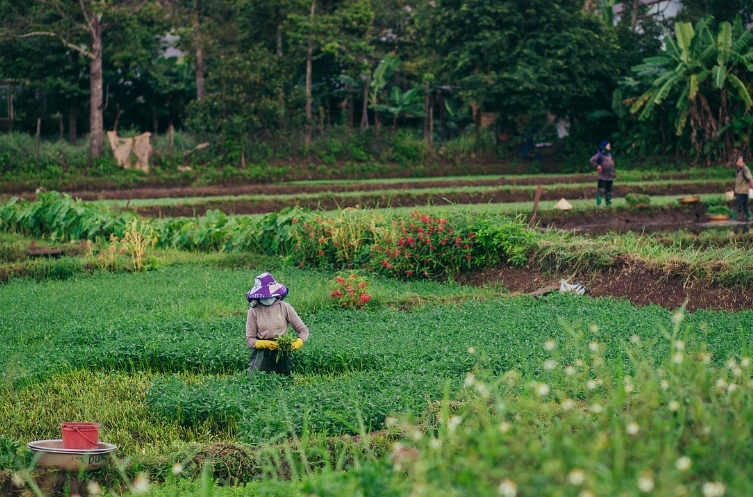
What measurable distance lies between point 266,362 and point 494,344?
239 centimetres

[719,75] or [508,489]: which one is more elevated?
[719,75]

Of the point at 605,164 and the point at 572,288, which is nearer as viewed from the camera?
the point at 572,288

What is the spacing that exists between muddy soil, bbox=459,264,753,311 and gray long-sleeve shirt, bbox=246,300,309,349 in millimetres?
5711

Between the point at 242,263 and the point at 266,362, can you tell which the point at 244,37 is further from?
the point at 266,362

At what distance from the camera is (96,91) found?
33.1 metres

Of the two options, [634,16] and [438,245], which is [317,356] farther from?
[634,16]

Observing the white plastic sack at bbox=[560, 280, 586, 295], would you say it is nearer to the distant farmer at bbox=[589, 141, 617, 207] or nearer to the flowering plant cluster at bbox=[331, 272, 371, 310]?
the flowering plant cluster at bbox=[331, 272, 371, 310]

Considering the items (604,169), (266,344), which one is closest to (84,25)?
(604,169)

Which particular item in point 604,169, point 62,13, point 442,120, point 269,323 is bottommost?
point 269,323

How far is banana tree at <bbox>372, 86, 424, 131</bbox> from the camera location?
36.2 metres

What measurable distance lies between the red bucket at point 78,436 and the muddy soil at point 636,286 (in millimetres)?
8385

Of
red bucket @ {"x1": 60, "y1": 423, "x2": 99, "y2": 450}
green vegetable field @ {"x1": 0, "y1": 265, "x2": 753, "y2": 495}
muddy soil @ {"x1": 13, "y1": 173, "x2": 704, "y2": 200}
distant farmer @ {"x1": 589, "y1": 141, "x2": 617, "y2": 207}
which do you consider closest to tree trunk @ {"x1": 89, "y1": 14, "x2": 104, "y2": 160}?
muddy soil @ {"x1": 13, "y1": 173, "x2": 704, "y2": 200}

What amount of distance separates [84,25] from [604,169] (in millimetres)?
19069

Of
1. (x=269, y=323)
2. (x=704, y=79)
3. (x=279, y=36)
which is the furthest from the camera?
(x=279, y=36)
